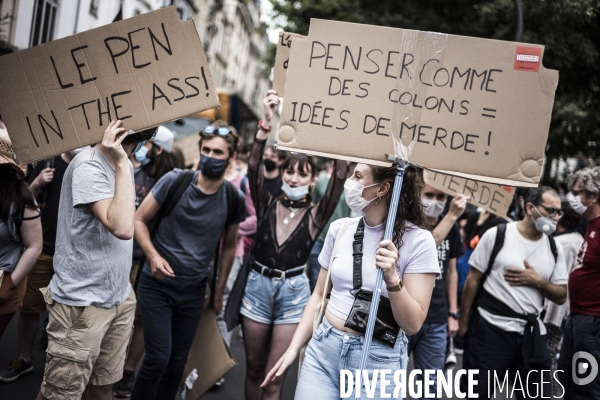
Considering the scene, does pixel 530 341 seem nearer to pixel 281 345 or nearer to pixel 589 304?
pixel 589 304

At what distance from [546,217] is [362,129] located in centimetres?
234

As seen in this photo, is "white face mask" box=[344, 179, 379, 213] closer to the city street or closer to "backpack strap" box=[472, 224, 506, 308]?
"backpack strap" box=[472, 224, 506, 308]

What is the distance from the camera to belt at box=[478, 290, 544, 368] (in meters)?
4.21

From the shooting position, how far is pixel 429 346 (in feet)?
15.1

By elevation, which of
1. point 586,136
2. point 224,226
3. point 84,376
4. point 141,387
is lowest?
point 586,136

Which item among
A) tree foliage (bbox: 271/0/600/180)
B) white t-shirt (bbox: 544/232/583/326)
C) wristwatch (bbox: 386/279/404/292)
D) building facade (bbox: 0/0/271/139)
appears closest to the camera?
wristwatch (bbox: 386/279/404/292)

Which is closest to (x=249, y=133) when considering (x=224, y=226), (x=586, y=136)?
(x=586, y=136)

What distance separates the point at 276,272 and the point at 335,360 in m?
1.26

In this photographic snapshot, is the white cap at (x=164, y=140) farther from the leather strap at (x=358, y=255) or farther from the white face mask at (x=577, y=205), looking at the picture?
the white face mask at (x=577, y=205)

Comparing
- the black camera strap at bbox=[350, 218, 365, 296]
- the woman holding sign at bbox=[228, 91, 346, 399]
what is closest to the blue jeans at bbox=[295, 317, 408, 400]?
the black camera strap at bbox=[350, 218, 365, 296]

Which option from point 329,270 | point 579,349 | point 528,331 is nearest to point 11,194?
point 329,270

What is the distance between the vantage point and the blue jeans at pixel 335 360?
8.67ft

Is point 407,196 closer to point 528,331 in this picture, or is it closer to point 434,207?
point 434,207

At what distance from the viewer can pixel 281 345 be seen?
3.80m
